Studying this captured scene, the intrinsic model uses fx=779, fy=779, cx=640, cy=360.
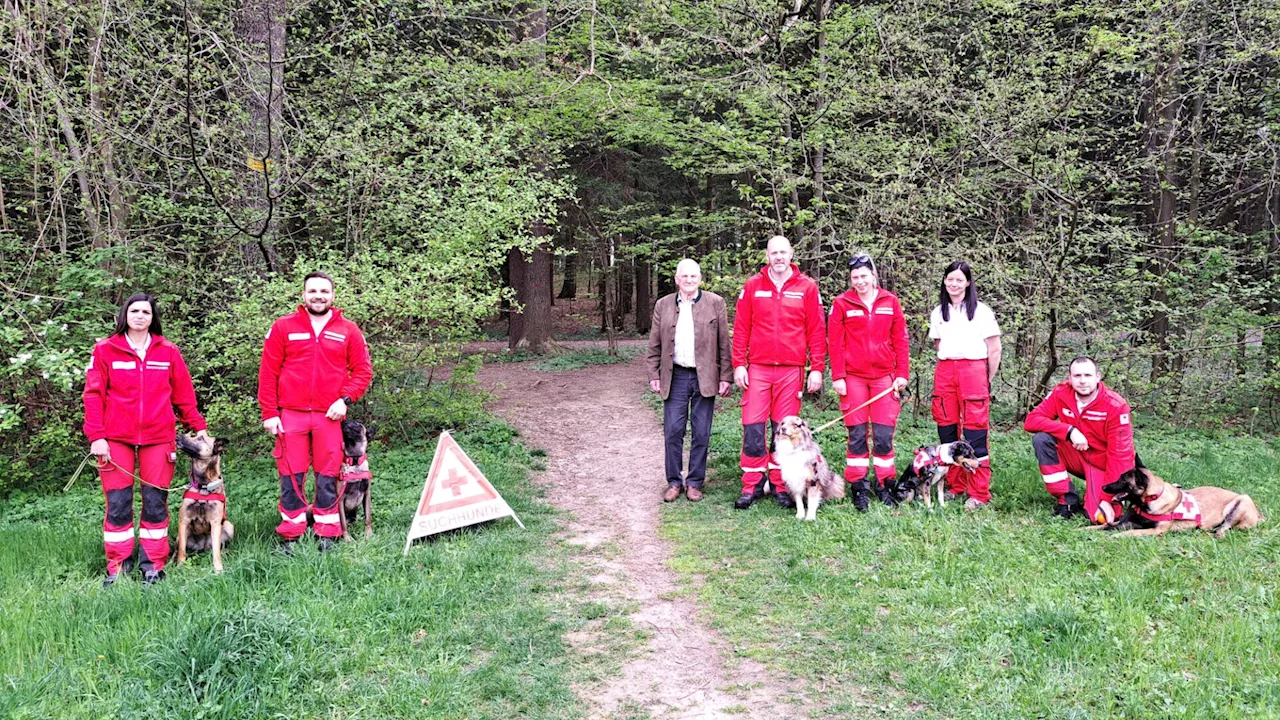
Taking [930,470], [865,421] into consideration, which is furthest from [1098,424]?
[865,421]

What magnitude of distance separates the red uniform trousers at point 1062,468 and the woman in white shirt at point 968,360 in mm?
426

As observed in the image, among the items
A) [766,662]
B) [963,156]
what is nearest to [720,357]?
[766,662]

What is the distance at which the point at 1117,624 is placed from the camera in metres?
3.88

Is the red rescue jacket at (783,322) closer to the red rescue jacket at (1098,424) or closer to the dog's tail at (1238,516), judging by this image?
the red rescue jacket at (1098,424)

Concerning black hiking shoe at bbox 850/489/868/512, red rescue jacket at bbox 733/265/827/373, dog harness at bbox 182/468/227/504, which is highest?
red rescue jacket at bbox 733/265/827/373

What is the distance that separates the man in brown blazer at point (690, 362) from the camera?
22.4 feet

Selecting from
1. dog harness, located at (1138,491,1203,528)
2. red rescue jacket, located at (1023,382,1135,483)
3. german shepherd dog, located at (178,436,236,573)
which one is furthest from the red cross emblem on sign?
dog harness, located at (1138,491,1203,528)

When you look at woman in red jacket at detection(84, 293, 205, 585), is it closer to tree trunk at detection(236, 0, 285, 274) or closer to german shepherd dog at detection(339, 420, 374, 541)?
german shepherd dog at detection(339, 420, 374, 541)

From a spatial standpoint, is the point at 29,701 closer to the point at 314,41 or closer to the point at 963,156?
the point at 314,41

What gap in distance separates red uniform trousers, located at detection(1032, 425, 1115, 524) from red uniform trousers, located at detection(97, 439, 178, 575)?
632 centimetres

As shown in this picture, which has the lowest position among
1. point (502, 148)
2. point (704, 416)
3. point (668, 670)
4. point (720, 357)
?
point (668, 670)

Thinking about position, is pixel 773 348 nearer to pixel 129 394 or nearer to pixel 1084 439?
pixel 1084 439

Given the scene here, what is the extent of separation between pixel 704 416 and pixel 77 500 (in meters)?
5.74

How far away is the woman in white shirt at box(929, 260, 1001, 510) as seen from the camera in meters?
6.34
